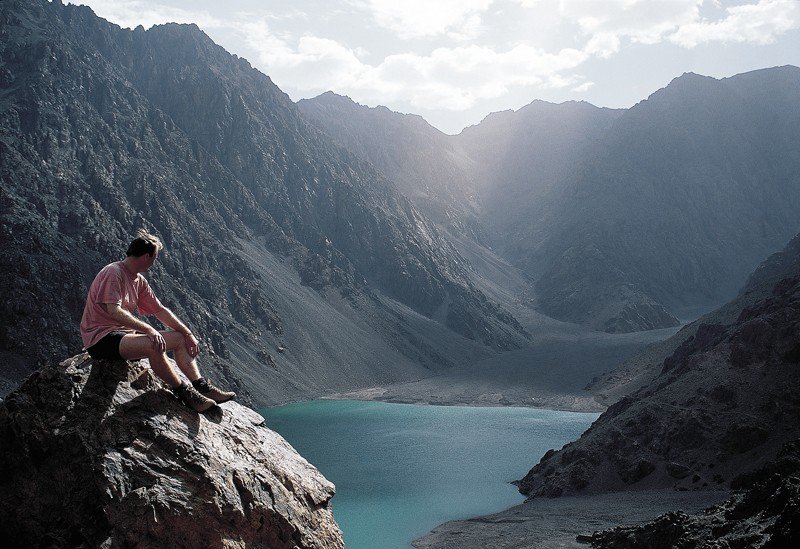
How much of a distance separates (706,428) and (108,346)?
5366 centimetres

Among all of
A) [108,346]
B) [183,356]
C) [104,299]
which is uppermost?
[104,299]

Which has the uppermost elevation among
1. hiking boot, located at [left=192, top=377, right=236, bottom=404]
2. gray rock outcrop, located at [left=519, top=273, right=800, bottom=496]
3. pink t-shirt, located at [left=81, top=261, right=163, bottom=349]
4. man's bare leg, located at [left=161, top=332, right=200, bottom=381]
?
pink t-shirt, located at [left=81, top=261, right=163, bottom=349]

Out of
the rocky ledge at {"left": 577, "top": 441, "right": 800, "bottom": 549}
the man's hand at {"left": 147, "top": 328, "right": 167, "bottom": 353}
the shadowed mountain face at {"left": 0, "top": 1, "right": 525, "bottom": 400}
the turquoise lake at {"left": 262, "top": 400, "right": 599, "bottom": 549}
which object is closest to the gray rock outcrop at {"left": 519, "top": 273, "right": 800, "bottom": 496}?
the turquoise lake at {"left": 262, "top": 400, "right": 599, "bottom": 549}

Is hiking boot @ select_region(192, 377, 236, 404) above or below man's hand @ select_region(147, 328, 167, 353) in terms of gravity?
below

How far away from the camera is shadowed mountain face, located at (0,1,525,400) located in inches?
3807

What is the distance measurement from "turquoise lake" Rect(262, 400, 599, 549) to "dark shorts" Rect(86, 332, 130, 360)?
139 ft

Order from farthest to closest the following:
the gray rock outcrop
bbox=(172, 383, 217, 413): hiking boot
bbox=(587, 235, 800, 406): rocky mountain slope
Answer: bbox=(587, 235, 800, 406): rocky mountain slope < the gray rock outcrop < bbox=(172, 383, 217, 413): hiking boot

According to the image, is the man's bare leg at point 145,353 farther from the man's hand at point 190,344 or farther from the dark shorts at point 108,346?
the man's hand at point 190,344

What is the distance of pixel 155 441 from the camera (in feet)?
25.4

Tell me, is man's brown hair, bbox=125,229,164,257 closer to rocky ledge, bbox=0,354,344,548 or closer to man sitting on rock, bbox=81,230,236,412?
man sitting on rock, bbox=81,230,236,412

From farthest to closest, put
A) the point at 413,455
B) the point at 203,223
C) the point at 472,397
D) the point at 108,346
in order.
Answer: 1. the point at 203,223
2. the point at 472,397
3. the point at 413,455
4. the point at 108,346

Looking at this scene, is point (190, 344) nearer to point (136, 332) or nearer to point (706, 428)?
point (136, 332)

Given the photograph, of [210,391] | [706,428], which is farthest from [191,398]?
[706,428]

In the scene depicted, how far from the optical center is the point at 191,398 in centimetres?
845
